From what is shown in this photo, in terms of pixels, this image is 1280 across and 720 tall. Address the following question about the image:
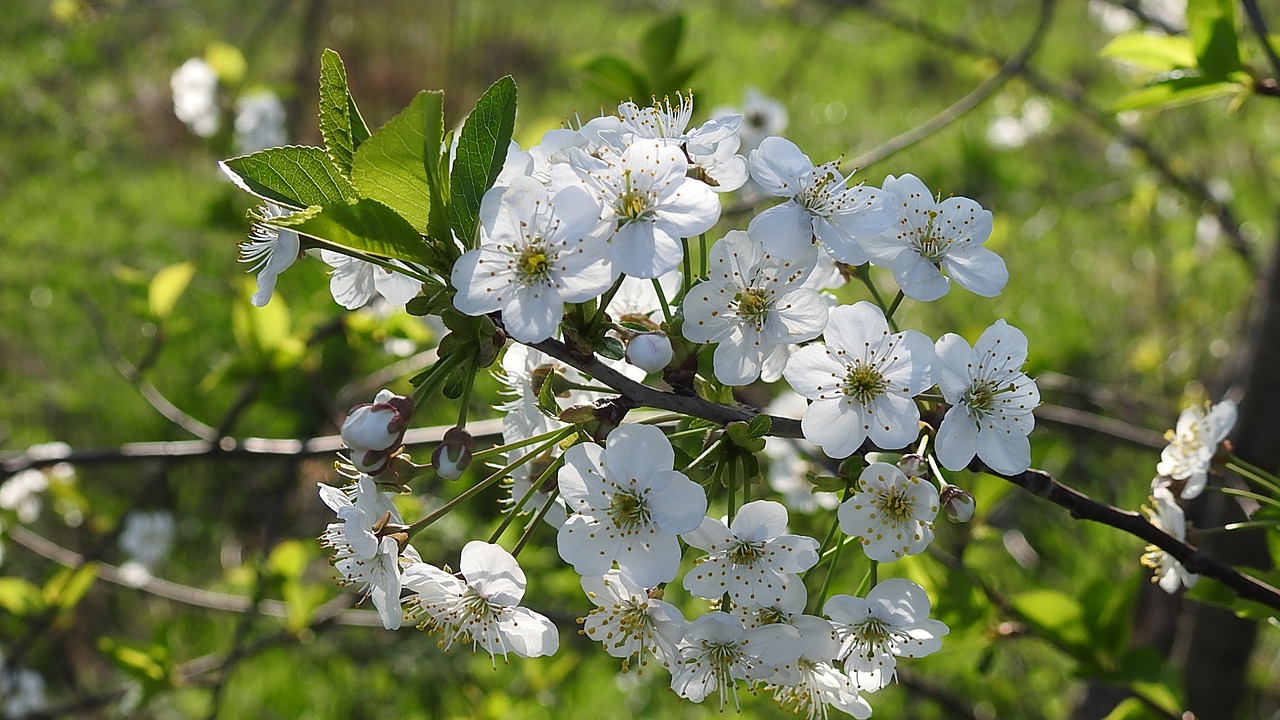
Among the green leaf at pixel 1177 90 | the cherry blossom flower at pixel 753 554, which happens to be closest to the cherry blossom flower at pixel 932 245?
the cherry blossom flower at pixel 753 554

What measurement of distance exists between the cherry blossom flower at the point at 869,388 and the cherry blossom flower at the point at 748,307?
0.04 metres

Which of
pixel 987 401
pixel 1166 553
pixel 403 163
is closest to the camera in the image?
pixel 403 163

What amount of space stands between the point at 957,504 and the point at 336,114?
0.76 metres

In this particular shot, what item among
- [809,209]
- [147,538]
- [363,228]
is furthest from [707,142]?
[147,538]

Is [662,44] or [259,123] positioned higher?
[662,44]

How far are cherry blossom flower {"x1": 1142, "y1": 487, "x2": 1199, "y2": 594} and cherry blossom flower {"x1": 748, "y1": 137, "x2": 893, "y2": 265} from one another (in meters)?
0.49

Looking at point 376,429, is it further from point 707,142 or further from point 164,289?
point 164,289

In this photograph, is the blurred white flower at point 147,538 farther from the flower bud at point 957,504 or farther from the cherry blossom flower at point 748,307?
the flower bud at point 957,504

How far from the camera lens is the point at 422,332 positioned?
207cm

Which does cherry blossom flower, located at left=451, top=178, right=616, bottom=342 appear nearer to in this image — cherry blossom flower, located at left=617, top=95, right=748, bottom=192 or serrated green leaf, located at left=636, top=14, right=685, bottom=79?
cherry blossom flower, located at left=617, top=95, right=748, bottom=192

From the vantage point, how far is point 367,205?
0.94 meters

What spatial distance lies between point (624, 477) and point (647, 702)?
2011 mm

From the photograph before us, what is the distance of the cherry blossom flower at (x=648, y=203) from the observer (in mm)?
983

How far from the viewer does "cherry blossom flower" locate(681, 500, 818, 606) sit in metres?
1.04
